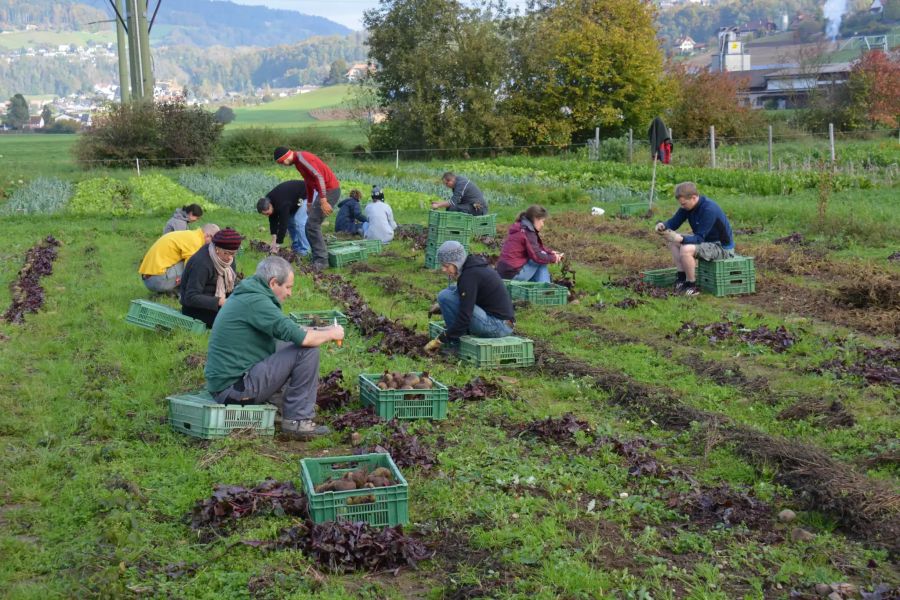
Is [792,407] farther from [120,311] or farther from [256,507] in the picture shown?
[120,311]

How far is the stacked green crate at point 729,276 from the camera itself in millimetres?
12578

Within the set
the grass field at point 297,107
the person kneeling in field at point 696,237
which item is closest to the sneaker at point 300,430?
the person kneeling in field at point 696,237

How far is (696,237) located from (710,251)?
29 centimetres

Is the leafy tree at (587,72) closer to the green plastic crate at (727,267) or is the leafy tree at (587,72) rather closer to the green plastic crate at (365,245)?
the green plastic crate at (365,245)

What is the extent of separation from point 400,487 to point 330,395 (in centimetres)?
275

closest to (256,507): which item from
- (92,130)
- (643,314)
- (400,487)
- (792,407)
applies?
(400,487)

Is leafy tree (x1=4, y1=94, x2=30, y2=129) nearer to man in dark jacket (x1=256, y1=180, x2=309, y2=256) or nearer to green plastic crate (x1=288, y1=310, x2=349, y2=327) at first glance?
man in dark jacket (x1=256, y1=180, x2=309, y2=256)

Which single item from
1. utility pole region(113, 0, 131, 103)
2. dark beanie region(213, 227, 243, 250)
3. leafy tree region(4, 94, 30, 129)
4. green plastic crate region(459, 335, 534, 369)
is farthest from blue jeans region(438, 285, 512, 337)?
leafy tree region(4, 94, 30, 129)

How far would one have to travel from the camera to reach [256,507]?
18.9 ft

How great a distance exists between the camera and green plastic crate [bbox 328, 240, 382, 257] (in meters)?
16.6

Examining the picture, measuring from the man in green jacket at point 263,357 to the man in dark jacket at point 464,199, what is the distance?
9.19 m

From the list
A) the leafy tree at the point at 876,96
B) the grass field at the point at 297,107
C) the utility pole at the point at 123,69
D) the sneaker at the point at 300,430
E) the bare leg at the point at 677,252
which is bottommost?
the sneaker at the point at 300,430

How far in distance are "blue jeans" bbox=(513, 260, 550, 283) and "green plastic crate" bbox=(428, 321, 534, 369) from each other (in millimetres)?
3112

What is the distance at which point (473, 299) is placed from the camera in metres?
9.36
